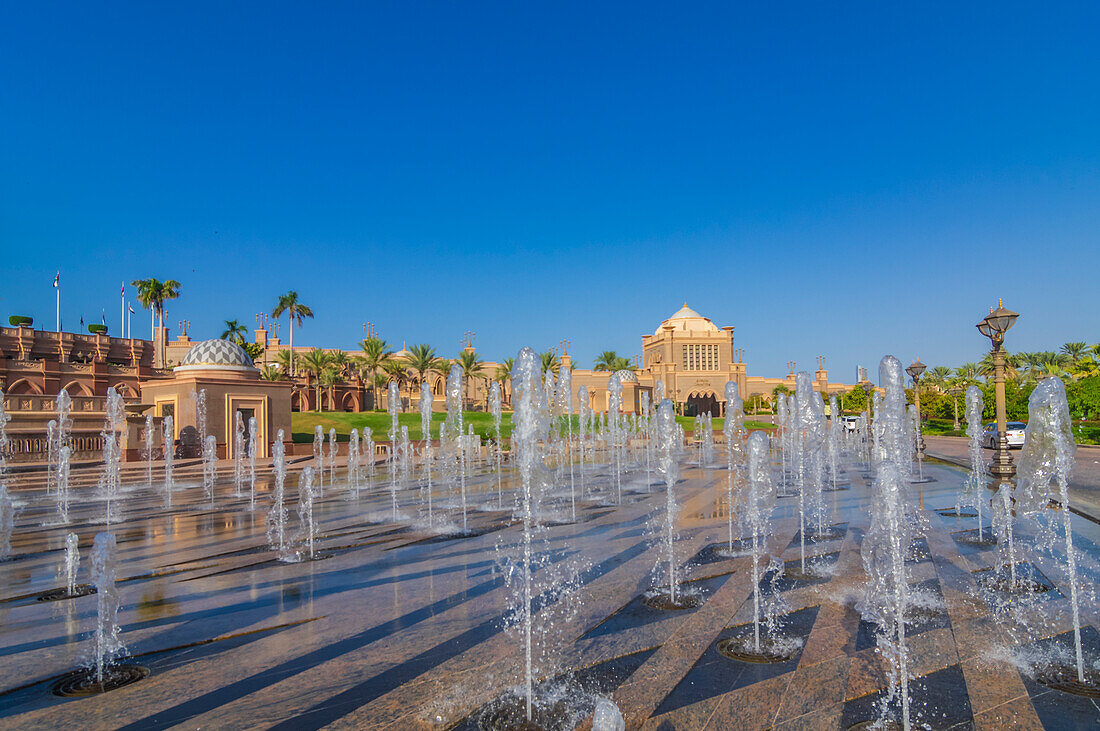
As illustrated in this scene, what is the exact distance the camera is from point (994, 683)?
11.5ft

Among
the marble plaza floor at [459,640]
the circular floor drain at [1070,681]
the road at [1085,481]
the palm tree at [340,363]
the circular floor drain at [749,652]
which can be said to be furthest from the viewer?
the palm tree at [340,363]

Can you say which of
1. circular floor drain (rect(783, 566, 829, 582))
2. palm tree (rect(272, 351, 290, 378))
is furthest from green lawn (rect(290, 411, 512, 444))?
circular floor drain (rect(783, 566, 829, 582))

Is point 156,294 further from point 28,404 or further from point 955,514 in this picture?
point 955,514

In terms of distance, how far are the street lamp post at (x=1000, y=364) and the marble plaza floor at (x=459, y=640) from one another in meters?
4.21

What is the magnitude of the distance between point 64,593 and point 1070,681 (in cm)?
751

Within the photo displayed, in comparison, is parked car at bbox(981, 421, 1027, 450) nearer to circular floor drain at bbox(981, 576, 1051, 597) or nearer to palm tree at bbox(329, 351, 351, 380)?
circular floor drain at bbox(981, 576, 1051, 597)

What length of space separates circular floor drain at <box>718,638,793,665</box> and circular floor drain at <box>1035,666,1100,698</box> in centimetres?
133

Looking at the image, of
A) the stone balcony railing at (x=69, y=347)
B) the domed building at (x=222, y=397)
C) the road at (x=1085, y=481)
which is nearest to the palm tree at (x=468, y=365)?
the stone balcony railing at (x=69, y=347)

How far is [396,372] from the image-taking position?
173ft

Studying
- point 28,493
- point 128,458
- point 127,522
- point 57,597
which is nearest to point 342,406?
point 128,458

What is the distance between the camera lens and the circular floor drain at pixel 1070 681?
3.36 m

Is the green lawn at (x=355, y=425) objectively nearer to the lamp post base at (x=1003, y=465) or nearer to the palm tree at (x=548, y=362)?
the palm tree at (x=548, y=362)

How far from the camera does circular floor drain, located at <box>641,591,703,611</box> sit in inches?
192

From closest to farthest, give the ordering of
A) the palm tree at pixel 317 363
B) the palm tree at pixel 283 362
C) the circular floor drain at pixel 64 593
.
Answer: the circular floor drain at pixel 64 593, the palm tree at pixel 317 363, the palm tree at pixel 283 362
